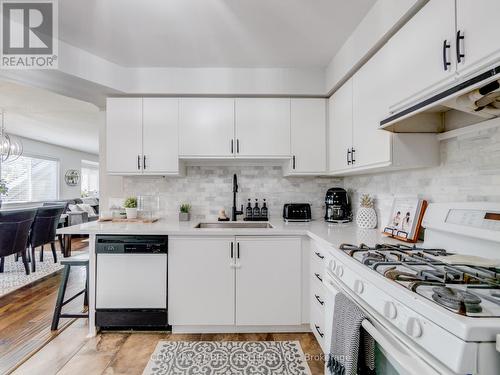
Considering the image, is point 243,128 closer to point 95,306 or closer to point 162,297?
point 162,297

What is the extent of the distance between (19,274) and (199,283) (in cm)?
A: 326

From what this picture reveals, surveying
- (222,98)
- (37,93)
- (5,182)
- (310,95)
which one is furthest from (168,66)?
(5,182)

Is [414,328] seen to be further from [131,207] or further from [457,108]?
[131,207]

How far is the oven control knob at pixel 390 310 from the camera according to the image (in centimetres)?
91

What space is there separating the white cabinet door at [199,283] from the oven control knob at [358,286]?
1.19m

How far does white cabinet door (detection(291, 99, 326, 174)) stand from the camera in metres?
2.61

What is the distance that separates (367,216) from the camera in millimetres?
2225

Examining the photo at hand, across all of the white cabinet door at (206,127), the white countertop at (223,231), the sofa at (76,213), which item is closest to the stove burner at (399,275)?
the white countertop at (223,231)

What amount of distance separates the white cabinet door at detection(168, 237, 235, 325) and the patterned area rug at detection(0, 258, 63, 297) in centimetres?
240

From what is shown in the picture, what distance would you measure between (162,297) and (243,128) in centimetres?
163

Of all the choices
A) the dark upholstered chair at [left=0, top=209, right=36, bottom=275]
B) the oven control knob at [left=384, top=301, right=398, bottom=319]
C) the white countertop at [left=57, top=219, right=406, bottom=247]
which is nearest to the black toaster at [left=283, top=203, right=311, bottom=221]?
the white countertop at [left=57, top=219, right=406, bottom=247]

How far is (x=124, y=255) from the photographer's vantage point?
2.22m

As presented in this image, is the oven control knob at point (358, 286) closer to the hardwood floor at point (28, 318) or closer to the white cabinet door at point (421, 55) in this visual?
the white cabinet door at point (421, 55)

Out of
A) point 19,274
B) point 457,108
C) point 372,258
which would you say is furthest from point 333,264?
point 19,274
